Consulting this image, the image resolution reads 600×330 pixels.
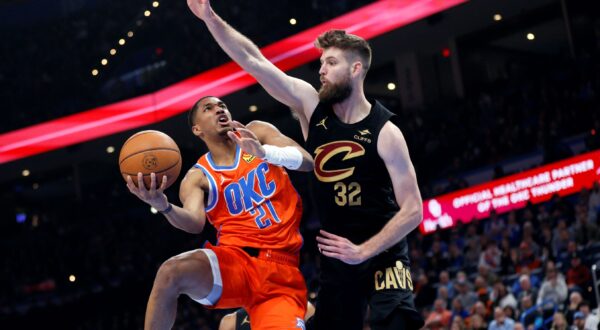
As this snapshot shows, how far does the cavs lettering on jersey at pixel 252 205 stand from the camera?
18.4 ft

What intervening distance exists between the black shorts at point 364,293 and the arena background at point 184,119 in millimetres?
9721

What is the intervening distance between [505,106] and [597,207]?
21.3 ft

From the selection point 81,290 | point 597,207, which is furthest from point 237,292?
point 81,290

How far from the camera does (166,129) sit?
2498 cm

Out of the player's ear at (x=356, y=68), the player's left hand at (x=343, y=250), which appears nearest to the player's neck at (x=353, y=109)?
the player's ear at (x=356, y=68)

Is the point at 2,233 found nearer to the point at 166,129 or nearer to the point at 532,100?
the point at 166,129

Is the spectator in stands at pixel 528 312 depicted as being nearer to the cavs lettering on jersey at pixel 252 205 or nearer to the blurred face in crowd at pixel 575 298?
the blurred face in crowd at pixel 575 298

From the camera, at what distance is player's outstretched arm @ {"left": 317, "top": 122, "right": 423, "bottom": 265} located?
4688mm

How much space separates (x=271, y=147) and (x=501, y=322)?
6968 millimetres

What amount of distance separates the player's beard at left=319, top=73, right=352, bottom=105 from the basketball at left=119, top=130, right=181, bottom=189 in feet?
3.58

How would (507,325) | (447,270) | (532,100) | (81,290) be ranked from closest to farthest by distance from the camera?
(507,325) → (447,270) → (532,100) → (81,290)

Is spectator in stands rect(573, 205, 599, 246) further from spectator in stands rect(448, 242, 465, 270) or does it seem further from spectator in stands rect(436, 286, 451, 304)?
spectator in stands rect(448, 242, 465, 270)

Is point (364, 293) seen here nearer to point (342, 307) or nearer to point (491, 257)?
point (342, 307)

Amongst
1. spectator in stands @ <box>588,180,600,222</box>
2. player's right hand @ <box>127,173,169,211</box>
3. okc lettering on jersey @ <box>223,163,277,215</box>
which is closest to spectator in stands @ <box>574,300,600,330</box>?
spectator in stands @ <box>588,180,600,222</box>
